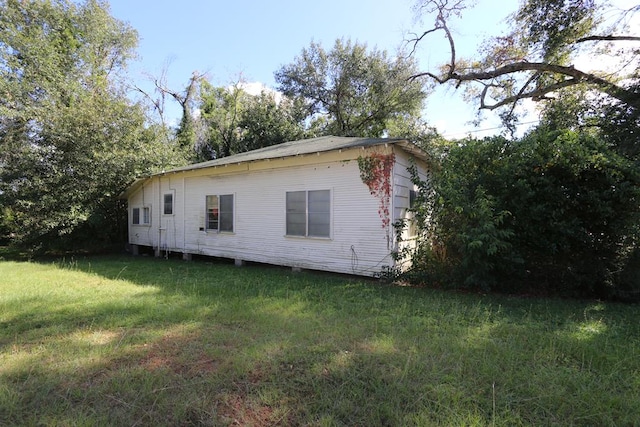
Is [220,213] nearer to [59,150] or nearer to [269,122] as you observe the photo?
[59,150]

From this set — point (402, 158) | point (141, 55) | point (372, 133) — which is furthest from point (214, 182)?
point (141, 55)

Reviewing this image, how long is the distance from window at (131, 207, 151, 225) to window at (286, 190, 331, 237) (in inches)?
293

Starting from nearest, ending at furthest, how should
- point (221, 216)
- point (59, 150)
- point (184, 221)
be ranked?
1. point (221, 216)
2. point (184, 221)
3. point (59, 150)

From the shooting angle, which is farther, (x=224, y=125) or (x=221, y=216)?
(x=224, y=125)

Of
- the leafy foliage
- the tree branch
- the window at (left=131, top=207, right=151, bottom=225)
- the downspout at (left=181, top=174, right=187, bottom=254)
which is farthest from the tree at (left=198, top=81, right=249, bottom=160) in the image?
the tree branch

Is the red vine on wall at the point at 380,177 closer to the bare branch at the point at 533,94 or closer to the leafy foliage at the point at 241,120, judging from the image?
the bare branch at the point at 533,94

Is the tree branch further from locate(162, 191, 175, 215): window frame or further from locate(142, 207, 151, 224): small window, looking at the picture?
locate(142, 207, 151, 224): small window

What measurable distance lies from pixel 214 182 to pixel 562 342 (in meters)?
9.52

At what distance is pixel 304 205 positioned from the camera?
838 cm

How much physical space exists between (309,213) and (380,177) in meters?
2.10

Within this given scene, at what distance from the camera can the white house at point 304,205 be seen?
7.29 meters

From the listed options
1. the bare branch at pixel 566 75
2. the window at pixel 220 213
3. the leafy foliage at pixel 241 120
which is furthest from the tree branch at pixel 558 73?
the window at pixel 220 213

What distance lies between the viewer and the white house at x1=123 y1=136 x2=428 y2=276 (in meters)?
7.29

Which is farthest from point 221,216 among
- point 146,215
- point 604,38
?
point 604,38
